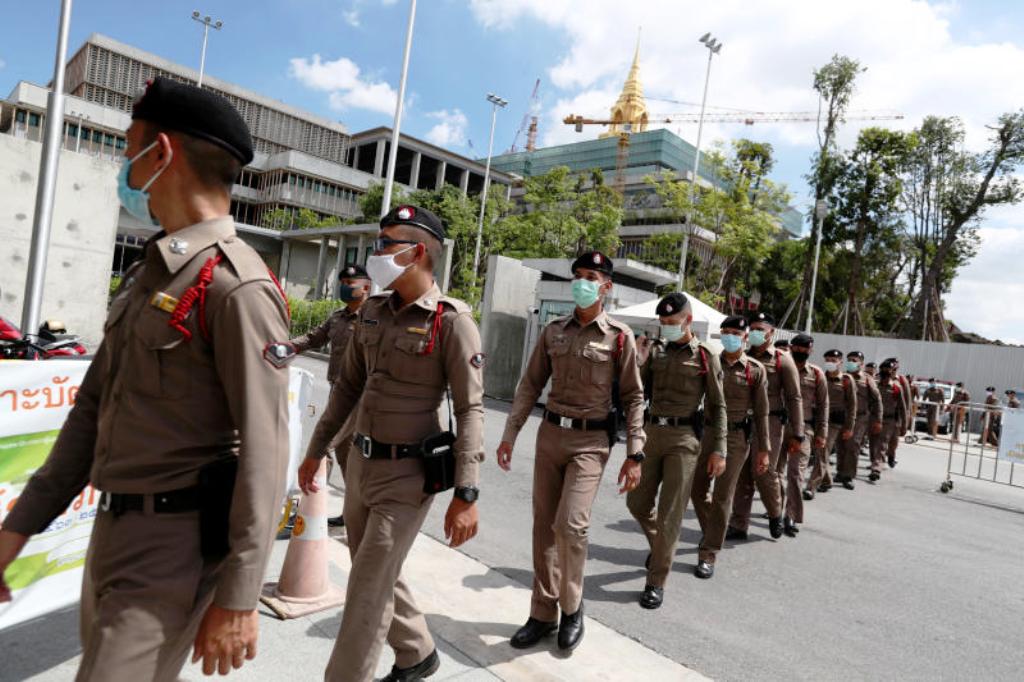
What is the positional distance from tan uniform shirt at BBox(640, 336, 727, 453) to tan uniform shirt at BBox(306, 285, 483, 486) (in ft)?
8.04

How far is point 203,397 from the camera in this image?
1681 mm

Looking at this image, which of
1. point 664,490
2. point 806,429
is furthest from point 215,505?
point 806,429

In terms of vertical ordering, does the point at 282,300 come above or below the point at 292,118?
below

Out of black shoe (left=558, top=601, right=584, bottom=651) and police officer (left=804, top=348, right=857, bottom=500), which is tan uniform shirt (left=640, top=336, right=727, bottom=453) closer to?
black shoe (left=558, top=601, right=584, bottom=651)

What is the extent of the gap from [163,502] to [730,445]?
520 cm

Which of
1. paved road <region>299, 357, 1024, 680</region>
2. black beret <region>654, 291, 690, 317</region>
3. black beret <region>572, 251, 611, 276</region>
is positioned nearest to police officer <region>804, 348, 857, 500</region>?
paved road <region>299, 357, 1024, 680</region>

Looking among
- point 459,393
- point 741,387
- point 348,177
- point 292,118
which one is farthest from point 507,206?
point 459,393

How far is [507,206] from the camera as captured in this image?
45938 millimetres

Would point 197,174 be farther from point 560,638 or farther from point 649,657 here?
point 649,657

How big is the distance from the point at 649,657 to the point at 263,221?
207 feet

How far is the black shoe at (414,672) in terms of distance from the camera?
3.06 m

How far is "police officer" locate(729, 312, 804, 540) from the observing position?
6.80 metres

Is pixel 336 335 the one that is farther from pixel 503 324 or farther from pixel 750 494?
pixel 503 324

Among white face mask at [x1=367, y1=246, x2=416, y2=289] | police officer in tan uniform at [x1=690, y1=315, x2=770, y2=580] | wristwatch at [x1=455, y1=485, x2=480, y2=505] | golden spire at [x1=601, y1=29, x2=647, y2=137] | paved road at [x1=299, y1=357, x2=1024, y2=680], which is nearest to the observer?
→ wristwatch at [x1=455, y1=485, x2=480, y2=505]
